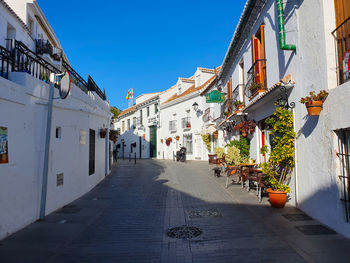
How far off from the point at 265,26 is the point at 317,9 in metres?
3.30

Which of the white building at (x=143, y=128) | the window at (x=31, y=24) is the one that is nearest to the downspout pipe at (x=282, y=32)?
the window at (x=31, y=24)

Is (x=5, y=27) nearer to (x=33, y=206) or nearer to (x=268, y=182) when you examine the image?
(x=33, y=206)

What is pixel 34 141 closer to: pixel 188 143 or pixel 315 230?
pixel 315 230

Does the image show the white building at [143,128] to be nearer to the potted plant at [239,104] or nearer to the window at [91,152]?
the window at [91,152]

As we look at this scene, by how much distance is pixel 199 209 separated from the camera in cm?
662

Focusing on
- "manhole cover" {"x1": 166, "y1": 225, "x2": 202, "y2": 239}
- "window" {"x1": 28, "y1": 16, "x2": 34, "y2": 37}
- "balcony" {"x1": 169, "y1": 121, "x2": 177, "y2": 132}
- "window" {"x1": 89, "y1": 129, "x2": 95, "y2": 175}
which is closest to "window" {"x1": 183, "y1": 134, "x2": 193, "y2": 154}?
"balcony" {"x1": 169, "y1": 121, "x2": 177, "y2": 132}

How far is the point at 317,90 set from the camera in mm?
5340

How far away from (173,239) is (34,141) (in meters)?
3.62

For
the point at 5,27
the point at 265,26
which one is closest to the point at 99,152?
the point at 5,27

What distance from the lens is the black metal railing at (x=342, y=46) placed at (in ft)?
15.2

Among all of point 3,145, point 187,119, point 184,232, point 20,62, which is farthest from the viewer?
point 187,119

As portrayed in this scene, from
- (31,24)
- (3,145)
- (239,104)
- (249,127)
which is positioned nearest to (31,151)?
(3,145)

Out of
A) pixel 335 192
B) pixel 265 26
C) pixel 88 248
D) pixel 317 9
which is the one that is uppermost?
pixel 265 26

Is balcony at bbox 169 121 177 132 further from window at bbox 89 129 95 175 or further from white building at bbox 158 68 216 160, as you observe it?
window at bbox 89 129 95 175
